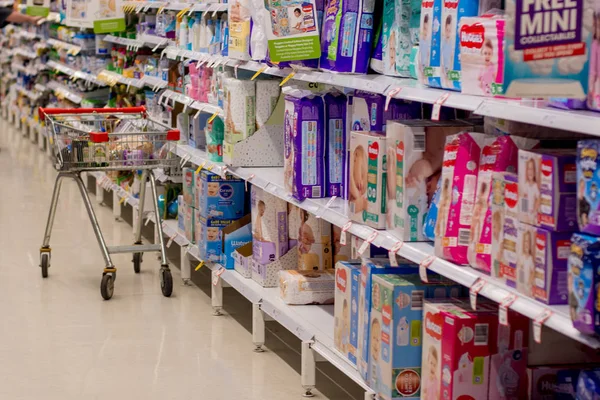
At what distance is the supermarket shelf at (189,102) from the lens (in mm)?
5674

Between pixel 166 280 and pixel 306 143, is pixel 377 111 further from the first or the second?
pixel 166 280

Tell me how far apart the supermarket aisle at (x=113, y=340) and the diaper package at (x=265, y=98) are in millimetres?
1099

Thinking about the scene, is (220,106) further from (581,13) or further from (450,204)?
(581,13)

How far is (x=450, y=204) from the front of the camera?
3.05 metres

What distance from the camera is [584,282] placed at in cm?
237

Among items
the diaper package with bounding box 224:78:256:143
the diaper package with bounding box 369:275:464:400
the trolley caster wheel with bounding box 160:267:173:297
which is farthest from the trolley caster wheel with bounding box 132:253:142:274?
the diaper package with bounding box 369:275:464:400

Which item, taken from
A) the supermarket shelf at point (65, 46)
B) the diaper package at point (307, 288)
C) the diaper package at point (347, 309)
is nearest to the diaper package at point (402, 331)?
the diaper package at point (347, 309)

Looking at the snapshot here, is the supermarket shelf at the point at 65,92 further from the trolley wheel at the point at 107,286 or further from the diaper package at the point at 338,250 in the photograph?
the diaper package at the point at 338,250

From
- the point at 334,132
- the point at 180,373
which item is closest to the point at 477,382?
the point at 334,132

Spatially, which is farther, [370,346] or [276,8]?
[276,8]

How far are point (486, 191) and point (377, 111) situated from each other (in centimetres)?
94

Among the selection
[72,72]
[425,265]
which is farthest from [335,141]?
[72,72]

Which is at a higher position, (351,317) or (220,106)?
(220,106)

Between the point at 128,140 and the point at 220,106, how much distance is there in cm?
64
